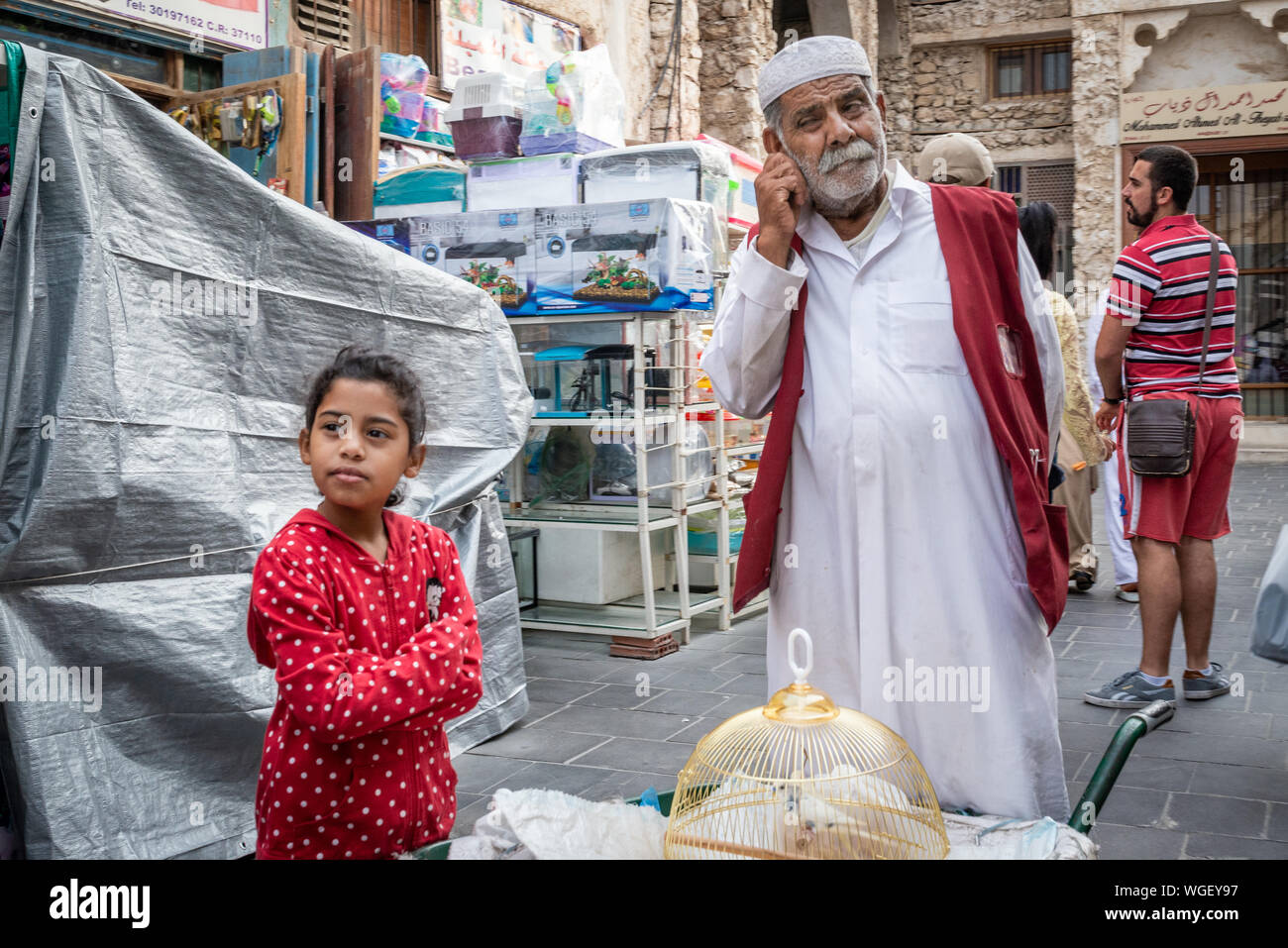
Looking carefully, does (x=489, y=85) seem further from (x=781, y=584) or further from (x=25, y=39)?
(x=781, y=584)

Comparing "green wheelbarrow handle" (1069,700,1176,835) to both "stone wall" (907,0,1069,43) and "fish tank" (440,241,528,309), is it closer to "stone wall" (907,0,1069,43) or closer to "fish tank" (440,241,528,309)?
"fish tank" (440,241,528,309)

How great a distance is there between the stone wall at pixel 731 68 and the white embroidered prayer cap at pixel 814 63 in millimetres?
9526

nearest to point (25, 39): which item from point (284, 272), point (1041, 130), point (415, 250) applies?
point (415, 250)

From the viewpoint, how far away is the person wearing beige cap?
466 centimetres

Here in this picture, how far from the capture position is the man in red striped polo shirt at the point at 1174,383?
184 inches

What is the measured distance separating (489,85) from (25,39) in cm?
232

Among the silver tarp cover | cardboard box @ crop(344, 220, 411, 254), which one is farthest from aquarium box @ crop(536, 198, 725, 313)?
the silver tarp cover

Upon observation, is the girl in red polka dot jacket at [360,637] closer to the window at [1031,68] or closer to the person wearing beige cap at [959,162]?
the person wearing beige cap at [959,162]

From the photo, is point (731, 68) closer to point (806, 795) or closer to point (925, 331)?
point (925, 331)

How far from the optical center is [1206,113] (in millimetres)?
16531

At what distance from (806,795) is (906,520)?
867 millimetres

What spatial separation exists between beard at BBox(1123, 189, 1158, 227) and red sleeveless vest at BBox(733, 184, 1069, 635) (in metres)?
2.84
